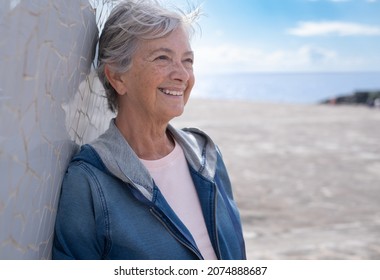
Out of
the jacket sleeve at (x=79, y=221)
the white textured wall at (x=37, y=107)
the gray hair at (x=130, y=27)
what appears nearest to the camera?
the white textured wall at (x=37, y=107)

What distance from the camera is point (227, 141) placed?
31.8 ft

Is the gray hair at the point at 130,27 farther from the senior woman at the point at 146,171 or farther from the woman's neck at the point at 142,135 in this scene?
the woman's neck at the point at 142,135

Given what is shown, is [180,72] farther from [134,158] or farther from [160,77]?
[134,158]

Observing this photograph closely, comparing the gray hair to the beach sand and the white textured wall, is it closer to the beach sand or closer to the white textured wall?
the white textured wall

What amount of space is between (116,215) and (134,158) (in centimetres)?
18

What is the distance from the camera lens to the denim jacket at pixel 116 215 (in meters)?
1.45

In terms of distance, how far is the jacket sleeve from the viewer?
1.44 m

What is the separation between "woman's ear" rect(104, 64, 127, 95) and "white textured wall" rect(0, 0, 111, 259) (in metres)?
0.10

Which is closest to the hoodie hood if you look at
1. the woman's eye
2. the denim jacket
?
the denim jacket

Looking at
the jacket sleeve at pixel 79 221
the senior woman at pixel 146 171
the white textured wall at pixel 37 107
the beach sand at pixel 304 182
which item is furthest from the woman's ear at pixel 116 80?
the beach sand at pixel 304 182

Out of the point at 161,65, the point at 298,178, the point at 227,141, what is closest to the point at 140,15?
the point at 161,65

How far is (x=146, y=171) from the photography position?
5.16ft

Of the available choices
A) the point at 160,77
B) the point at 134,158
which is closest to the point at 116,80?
the point at 160,77
